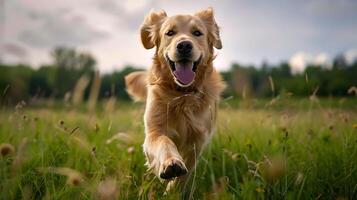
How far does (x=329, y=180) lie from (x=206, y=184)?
3.44 ft

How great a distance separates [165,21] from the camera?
4.73 meters

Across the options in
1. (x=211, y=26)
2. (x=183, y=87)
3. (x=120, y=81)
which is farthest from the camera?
(x=120, y=81)

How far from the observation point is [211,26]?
4.93 m

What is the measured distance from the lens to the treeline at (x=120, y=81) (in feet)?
12.5

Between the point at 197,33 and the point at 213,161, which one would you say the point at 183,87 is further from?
the point at 213,161

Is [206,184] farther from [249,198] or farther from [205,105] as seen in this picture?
[249,198]

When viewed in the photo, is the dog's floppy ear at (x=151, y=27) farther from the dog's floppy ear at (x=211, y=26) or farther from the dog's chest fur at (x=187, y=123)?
the dog's chest fur at (x=187, y=123)

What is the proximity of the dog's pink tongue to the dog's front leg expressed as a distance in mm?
629

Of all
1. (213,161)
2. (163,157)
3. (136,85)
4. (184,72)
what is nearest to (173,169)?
(163,157)

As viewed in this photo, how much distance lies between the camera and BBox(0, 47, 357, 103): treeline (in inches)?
150

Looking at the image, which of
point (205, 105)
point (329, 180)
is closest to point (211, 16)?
point (205, 105)

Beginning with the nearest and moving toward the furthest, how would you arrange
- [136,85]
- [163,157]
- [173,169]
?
1. [173,169]
2. [163,157]
3. [136,85]

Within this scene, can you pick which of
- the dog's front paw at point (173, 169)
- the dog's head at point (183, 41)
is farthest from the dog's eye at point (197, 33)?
the dog's front paw at point (173, 169)

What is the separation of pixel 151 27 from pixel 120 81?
3.62 m
